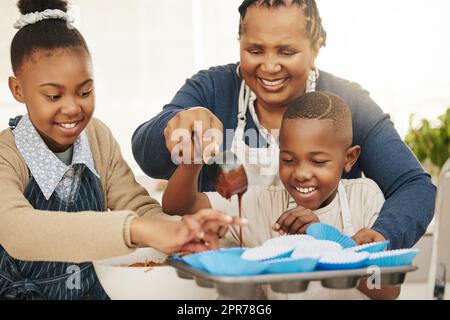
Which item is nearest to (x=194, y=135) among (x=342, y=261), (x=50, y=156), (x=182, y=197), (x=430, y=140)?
(x=182, y=197)

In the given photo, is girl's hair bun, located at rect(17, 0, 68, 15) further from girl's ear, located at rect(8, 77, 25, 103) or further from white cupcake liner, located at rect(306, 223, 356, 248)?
white cupcake liner, located at rect(306, 223, 356, 248)

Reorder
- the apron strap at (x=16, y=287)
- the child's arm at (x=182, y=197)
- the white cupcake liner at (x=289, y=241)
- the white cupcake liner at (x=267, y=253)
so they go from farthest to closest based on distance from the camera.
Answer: the child's arm at (x=182, y=197) < the apron strap at (x=16, y=287) < the white cupcake liner at (x=289, y=241) < the white cupcake liner at (x=267, y=253)

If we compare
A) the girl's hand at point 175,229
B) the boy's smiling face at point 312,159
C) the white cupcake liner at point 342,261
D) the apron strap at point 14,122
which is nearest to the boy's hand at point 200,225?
the girl's hand at point 175,229

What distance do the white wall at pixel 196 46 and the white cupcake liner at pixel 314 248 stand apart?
39cm

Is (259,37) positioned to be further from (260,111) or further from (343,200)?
(343,200)

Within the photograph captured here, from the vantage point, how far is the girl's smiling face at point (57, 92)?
1.09m

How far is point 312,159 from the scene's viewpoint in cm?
114

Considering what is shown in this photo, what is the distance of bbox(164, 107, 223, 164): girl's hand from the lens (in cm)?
111

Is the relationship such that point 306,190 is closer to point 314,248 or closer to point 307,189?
point 307,189

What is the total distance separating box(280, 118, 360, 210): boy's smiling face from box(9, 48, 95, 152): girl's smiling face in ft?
1.09

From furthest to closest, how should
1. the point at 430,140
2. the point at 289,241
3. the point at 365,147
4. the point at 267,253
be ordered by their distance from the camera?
the point at 430,140
the point at 365,147
the point at 289,241
the point at 267,253

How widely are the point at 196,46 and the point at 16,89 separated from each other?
339 millimetres

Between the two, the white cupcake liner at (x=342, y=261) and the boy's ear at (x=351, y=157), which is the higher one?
the boy's ear at (x=351, y=157)

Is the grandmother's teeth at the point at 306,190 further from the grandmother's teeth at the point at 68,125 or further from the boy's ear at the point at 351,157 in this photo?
the grandmother's teeth at the point at 68,125
